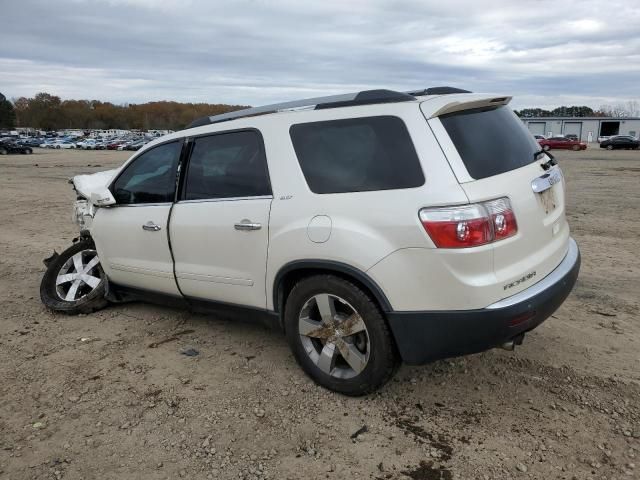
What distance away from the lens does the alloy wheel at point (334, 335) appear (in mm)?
3223

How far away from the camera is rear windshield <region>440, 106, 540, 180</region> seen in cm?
299

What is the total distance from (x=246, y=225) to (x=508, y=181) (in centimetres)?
168

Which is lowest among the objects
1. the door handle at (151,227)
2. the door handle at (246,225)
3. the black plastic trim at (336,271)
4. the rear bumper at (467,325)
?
the rear bumper at (467,325)

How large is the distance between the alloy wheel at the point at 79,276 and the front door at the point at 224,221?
1547 mm

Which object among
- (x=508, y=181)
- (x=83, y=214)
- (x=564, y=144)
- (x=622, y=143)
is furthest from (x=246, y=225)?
(x=622, y=143)

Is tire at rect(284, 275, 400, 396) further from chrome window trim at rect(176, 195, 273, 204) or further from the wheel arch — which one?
chrome window trim at rect(176, 195, 273, 204)

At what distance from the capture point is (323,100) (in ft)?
11.7

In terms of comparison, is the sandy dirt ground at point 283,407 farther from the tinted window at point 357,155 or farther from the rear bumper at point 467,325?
the tinted window at point 357,155

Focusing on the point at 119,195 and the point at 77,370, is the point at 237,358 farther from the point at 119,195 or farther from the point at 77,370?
the point at 119,195

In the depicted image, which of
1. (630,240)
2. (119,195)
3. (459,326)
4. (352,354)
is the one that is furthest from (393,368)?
(630,240)

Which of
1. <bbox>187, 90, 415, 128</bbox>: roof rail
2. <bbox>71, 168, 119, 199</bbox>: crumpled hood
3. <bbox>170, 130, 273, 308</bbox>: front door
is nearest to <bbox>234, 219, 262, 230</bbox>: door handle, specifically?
<bbox>170, 130, 273, 308</bbox>: front door

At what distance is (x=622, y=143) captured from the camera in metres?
48.9

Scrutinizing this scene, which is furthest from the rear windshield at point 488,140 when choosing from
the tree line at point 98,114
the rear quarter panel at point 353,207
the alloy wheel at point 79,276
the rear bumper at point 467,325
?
the tree line at point 98,114

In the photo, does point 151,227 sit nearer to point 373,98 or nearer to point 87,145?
point 373,98
